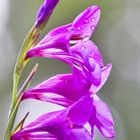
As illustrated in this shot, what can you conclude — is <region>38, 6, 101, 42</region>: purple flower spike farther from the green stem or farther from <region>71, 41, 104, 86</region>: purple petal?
the green stem

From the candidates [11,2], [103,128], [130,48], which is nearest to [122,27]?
[130,48]

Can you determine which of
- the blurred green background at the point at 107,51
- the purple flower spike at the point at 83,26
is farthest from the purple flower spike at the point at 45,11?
the blurred green background at the point at 107,51

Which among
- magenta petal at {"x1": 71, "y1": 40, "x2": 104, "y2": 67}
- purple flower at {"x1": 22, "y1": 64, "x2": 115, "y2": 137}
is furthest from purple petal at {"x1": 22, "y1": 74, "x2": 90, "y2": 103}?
magenta petal at {"x1": 71, "y1": 40, "x2": 104, "y2": 67}

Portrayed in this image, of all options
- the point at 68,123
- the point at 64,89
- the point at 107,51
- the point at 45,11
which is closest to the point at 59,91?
the point at 64,89

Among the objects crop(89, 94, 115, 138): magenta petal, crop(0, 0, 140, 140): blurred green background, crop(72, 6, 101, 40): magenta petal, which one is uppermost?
crop(72, 6, 101, 40): magenta petal

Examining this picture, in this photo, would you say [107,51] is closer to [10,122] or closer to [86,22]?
[86,22]

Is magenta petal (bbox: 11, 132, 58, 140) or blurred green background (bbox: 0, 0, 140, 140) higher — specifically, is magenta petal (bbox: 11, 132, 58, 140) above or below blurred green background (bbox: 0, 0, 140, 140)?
above

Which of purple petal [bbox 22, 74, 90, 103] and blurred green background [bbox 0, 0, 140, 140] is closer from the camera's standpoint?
purple petal [bbox 22, 74, 90, 103]

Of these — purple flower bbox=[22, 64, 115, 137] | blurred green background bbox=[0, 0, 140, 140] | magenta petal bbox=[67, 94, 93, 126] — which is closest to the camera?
magenta petal bbox=[67, 94, 93, 126]
